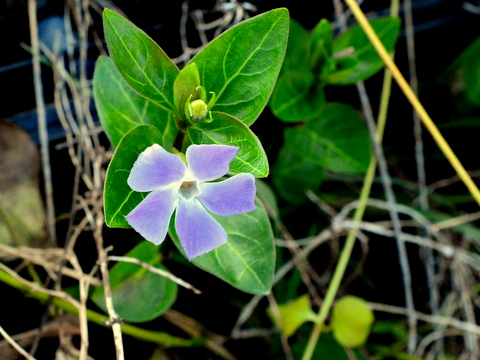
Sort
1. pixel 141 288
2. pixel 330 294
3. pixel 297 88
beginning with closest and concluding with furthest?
pixel 141 288 < pixel 297 88 < pixel 330 294

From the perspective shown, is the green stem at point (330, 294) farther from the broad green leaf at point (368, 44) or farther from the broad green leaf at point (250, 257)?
the broad green leaf at point (250, 257)

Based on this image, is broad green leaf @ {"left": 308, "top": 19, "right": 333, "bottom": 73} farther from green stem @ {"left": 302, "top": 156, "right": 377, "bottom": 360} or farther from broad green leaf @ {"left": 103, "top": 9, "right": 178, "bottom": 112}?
broad green leaf @ {"left": 103, "top": 9, "right": 178, "bottom": 112}

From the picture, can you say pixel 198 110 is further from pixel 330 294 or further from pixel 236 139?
pixel 330 294

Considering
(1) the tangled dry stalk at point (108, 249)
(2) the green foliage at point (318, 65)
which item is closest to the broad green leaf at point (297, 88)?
(2) the green foliage at point (318, 65)

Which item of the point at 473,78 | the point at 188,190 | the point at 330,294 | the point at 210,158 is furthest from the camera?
the point at 473,78

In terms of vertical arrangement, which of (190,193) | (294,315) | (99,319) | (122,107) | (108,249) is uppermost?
(122,107)

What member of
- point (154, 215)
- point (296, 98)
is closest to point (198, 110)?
point (154, 215)
